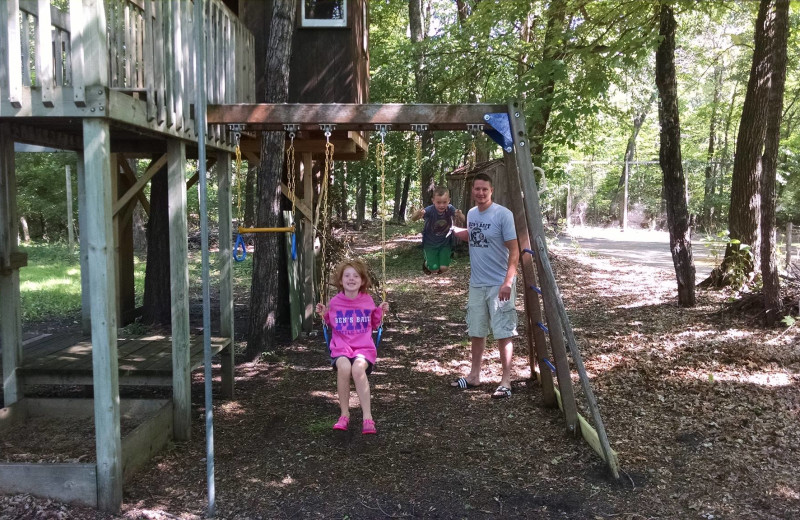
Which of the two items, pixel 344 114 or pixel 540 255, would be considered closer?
pixel 540 255

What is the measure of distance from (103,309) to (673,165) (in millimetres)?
8286

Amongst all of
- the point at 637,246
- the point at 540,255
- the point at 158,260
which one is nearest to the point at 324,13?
the point at 158,260

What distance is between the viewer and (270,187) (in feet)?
24.4

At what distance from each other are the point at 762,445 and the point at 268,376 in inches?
187

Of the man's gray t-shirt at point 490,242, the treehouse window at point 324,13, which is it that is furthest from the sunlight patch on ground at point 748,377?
the treehouse window at point 324,13

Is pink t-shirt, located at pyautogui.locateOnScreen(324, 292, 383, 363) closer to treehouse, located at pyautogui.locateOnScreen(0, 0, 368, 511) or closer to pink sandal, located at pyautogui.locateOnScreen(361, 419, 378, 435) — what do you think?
pink sandal, located at pyautogui.locateOnScreen(361, 419, 378, 435)

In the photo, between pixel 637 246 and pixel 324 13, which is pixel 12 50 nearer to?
pixel 324 13

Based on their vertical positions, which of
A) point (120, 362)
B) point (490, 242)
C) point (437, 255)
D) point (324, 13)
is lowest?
point (120, 362)

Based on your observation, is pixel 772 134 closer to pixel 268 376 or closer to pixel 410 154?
pixel 268 376

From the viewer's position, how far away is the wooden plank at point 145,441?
4.34 m

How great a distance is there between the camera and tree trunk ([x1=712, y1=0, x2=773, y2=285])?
922cm

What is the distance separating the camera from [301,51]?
27.6ft

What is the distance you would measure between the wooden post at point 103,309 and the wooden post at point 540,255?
3034 mm

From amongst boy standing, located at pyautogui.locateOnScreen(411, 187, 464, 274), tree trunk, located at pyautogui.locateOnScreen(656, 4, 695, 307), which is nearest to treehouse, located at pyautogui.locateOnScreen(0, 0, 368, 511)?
boy standing, located at pyautogui.locateOnScreen(411, 187, 464, 274)
